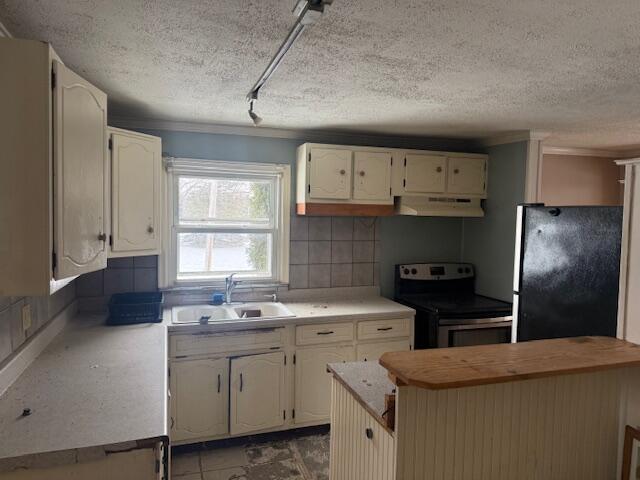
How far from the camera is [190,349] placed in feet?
9.11

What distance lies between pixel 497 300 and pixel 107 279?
296cm

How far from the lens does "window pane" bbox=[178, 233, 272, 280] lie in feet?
10.9

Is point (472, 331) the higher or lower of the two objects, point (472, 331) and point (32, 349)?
the lower

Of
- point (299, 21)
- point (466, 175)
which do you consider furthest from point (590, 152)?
point (299, 21)

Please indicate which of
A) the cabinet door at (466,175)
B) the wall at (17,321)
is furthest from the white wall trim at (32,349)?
the cabinet door at (466,175)

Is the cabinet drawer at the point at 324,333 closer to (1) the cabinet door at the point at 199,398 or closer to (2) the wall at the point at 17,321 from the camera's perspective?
(1) the cabinet door at the point at 199,398

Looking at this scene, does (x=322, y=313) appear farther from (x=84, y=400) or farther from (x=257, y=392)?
(x=84, y=400)

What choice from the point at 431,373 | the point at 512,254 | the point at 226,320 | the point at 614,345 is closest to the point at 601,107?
the point at 512,254

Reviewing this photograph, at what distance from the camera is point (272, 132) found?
3.39 metres

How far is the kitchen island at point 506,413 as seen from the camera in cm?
129

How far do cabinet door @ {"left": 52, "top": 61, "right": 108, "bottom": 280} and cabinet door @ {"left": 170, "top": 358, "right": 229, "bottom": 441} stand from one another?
3.91ft

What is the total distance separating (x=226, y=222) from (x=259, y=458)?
166cm

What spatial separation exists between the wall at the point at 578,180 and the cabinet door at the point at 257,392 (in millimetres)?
2945

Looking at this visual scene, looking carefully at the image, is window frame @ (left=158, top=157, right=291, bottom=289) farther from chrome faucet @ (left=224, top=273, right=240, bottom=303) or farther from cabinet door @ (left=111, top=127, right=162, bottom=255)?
cabinet door @ (left=111, top=127, right=162, bottom=255)
